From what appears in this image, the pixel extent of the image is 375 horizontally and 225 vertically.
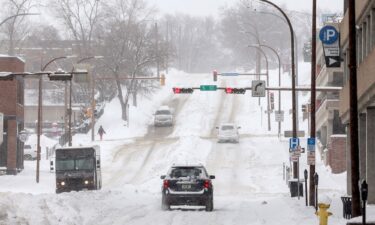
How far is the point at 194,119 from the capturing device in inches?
3632

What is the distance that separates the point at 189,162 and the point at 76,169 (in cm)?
816

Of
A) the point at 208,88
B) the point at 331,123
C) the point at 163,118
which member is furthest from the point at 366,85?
the point at 163,118

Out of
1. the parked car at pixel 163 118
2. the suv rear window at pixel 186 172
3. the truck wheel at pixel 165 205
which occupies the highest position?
the parked car at pixel 163 118

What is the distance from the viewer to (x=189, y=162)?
50.6 m

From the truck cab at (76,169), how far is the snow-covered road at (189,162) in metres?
1.70

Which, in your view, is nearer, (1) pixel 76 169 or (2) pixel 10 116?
(1) pixel 76 169

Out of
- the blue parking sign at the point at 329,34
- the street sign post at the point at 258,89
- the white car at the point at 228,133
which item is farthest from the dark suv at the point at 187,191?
the white car at the point at 228,133

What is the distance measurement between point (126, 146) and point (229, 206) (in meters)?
42.4

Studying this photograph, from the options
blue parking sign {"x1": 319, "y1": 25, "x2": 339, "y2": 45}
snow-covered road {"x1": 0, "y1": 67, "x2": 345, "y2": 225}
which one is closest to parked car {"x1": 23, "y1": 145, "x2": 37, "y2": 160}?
snow-covered road {"x1": 0, "y1": 67, "x2": 345, "y2": 225}

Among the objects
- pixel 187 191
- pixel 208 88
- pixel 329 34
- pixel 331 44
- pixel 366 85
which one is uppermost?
pixel 329 34

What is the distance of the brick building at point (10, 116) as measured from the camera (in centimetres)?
6269

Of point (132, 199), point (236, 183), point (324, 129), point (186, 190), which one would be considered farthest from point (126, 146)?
point (186, 190)

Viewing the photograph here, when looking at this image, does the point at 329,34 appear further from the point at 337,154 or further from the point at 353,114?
the point at 337,154

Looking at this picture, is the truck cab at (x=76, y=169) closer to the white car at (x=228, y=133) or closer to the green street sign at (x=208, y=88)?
the green street sign at (x=208, y=88)
